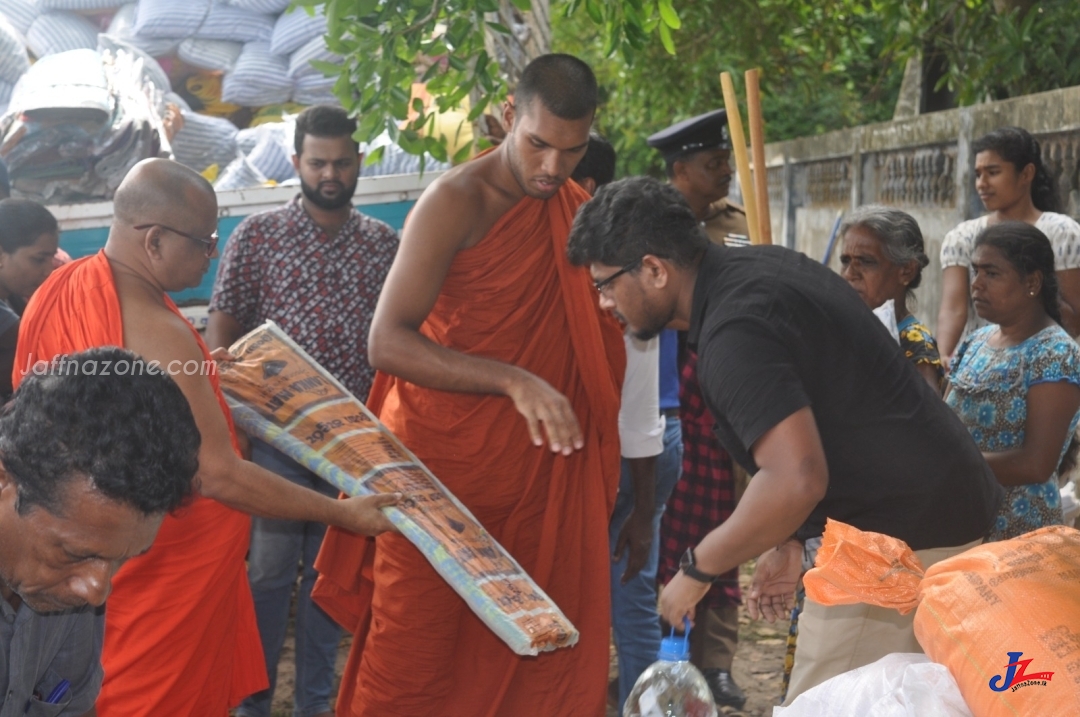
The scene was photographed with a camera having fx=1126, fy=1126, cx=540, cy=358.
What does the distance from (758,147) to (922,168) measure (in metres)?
2.96

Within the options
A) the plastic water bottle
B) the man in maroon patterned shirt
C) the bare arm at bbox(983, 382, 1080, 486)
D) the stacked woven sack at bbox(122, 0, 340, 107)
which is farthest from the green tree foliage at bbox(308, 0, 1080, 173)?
the plastic water bottle

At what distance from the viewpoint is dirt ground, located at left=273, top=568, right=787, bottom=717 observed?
420 cm

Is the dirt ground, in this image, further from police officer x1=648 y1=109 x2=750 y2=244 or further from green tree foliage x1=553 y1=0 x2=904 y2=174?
green tree foliage x1=553 y1=0 x2=904 y2=174

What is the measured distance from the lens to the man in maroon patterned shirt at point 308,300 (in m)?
3.93

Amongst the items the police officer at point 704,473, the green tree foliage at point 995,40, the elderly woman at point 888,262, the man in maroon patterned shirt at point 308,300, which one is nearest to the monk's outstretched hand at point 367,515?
the man in maroon patterned shirt at point 308,300

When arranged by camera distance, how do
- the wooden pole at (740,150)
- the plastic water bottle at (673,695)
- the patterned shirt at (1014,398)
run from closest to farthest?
the plastic water bottle at (673,695) → the patterned shirt at (1014,398) → the wooden pole at (740,150)

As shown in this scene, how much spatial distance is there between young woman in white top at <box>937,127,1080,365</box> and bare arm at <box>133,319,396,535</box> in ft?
9.10

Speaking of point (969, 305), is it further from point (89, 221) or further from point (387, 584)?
point (89, 221)

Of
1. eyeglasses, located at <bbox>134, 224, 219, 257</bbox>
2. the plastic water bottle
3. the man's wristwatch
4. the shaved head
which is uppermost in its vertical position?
the shaved head

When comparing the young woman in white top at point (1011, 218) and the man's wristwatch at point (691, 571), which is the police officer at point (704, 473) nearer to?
the young woman in white top at point (1011, 218)

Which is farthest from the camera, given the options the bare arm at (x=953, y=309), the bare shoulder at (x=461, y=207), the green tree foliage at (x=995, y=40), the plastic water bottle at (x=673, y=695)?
the green tree foliage at (x=995, y=40)

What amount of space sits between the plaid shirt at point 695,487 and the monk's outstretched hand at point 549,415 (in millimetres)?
1028

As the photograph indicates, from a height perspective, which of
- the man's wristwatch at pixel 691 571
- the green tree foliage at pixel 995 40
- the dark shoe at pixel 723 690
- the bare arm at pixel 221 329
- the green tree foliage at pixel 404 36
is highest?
the green tree foliage at pixel 995 40

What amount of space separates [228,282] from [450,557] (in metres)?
1.86
